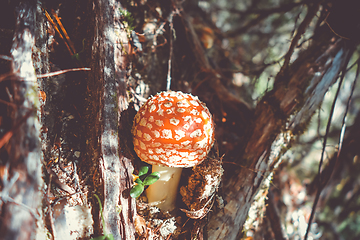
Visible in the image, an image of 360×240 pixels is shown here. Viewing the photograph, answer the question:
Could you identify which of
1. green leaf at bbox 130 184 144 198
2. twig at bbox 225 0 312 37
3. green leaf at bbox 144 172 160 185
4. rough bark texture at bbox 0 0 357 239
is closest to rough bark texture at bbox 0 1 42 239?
rough bark texture at bbox 0 0 357 239

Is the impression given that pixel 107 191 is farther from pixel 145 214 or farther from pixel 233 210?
pixel 233 210

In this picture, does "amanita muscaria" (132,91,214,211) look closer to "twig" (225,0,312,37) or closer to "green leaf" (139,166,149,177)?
"green leaf" (139,166,149,177)

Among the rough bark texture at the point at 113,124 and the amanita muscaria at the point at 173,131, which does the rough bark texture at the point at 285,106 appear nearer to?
the rough bark texture at the point at 113,124

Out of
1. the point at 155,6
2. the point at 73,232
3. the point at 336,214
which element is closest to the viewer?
the point at 73,232

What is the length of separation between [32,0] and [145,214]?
233 cm

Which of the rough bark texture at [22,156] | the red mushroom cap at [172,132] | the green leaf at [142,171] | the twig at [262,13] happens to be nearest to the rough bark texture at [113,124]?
the rough bark texture at [22,156]

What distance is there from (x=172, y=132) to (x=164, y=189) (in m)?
0.90

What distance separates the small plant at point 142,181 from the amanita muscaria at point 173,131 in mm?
233

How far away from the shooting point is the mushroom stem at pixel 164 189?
2.24 m

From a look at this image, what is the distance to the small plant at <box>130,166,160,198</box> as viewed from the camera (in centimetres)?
190

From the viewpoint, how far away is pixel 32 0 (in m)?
1.58

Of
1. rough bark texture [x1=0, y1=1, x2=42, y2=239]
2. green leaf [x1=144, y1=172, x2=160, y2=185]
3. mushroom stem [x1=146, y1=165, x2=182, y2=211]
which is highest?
rough bark texture [x1=0, y1=1, x2=42, y2=239]

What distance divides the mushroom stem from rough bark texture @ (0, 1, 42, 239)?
118 cm

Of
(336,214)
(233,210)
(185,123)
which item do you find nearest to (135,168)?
(185,123)
